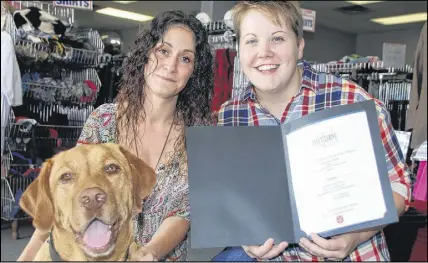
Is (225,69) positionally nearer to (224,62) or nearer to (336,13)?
(224,62)

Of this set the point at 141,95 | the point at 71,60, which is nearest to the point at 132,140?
the point at 141,95

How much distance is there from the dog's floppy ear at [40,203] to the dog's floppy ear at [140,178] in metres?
0.15

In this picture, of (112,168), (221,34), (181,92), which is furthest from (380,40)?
(112,168)

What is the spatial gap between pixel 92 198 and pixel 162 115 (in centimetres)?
33

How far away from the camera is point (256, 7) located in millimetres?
1285

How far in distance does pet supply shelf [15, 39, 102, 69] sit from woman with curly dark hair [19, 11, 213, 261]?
3.08m

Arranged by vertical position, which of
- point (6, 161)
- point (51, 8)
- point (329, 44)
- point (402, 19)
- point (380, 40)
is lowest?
point (6, 161)

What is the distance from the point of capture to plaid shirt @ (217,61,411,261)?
135 cm

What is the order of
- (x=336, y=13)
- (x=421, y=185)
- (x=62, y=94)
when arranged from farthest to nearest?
1. (x=336, y=13)
2. (x=62, y=94)
3. (x=421, y=185)

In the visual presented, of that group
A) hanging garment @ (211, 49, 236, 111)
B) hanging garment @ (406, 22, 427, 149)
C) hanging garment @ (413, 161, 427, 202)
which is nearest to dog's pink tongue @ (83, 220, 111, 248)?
hanging garment @ (413, 161, 427, 202)

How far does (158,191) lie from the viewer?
1.06 metres

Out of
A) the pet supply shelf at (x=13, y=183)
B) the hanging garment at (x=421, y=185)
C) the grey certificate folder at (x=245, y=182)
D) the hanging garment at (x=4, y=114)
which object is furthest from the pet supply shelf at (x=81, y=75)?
the grey certificate folder at (x=245, y=182)

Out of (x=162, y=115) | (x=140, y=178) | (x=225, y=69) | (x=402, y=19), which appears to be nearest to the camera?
(x=140, y=178)

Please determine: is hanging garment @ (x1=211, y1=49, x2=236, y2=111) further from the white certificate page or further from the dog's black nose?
the dog's black nose
